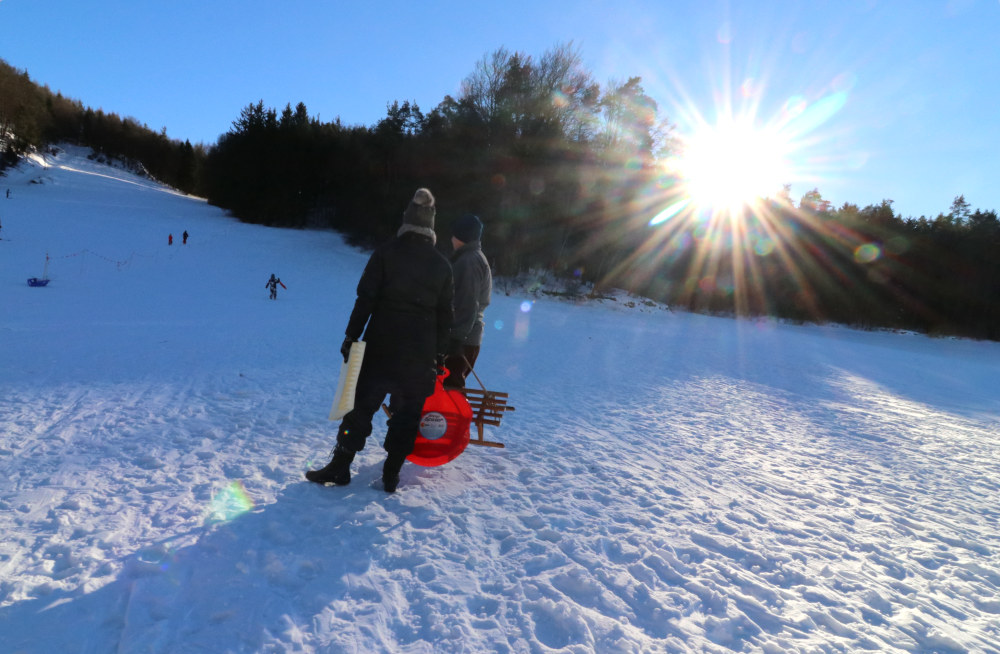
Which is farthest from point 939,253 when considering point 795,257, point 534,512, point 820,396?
point 534,512

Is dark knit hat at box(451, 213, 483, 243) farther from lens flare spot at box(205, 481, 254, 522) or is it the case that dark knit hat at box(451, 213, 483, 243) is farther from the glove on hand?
lens flare spot at box(205, 481, 254, 522)

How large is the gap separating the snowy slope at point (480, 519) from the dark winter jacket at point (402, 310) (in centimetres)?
92

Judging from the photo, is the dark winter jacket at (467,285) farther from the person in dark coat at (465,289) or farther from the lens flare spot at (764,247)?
the lens flare spot at (764,247)

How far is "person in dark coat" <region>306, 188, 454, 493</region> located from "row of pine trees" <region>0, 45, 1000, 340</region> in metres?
21.9

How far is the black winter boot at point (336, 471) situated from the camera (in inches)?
129

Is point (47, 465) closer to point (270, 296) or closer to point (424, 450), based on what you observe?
point (424, 450)

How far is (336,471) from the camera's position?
129 inches

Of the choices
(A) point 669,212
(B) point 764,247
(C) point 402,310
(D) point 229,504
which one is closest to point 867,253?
(B) point 764,247

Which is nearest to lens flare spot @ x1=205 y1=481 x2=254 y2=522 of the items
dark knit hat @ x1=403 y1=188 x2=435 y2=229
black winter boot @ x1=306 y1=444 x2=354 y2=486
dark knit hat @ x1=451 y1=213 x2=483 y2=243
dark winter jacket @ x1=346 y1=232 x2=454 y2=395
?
black winter boot @ x1=306 y1=444 x2=354 y2=486

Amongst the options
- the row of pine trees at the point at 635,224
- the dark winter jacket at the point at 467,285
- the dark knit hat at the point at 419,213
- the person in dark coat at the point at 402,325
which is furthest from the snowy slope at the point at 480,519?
the row of pine trees at the point at 635,224

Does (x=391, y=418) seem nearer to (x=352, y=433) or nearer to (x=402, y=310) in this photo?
(x=352, y=433)

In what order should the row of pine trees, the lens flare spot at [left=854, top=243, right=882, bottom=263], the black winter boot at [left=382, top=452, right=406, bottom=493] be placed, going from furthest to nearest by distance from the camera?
the lens flare spot at [left=854, top=243, right=882, bottom=263] < the row of pine trees < the black winter boot at [left=382, top=452, right=406, bottom=493]

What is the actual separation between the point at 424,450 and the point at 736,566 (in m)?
2.23

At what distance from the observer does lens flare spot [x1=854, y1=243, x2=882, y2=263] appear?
2783cm
